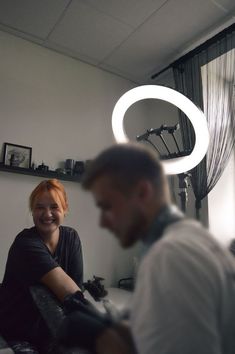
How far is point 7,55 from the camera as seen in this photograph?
7.43ft

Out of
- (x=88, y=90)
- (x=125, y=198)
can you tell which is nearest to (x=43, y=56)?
(x=88, y=90)

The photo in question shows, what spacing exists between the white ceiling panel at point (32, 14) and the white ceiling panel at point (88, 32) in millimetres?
68

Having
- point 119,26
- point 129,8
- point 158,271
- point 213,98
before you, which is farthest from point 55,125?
point 158,271

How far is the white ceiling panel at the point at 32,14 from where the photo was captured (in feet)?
6.57

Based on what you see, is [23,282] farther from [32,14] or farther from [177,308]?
[32,14]

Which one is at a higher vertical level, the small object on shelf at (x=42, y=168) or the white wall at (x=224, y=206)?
the small object on shelf at (x=42, y=168)

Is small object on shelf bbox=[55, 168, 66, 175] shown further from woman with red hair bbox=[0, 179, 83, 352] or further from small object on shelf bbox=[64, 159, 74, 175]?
woman with red hair bbox=[0, 179, 83, 352]

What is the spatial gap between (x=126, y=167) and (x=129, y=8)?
192cm

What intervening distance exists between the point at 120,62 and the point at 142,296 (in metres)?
2.53

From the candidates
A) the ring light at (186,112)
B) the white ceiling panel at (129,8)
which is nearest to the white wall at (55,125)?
the white ceiling panel at (129,8)

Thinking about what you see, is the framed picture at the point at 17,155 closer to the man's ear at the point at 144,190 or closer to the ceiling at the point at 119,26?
the ceiling at the point at 119,26

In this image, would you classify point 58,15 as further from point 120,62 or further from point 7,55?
point 120,62

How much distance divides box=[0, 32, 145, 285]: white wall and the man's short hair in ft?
5.25

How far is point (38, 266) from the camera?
1.07 meters
